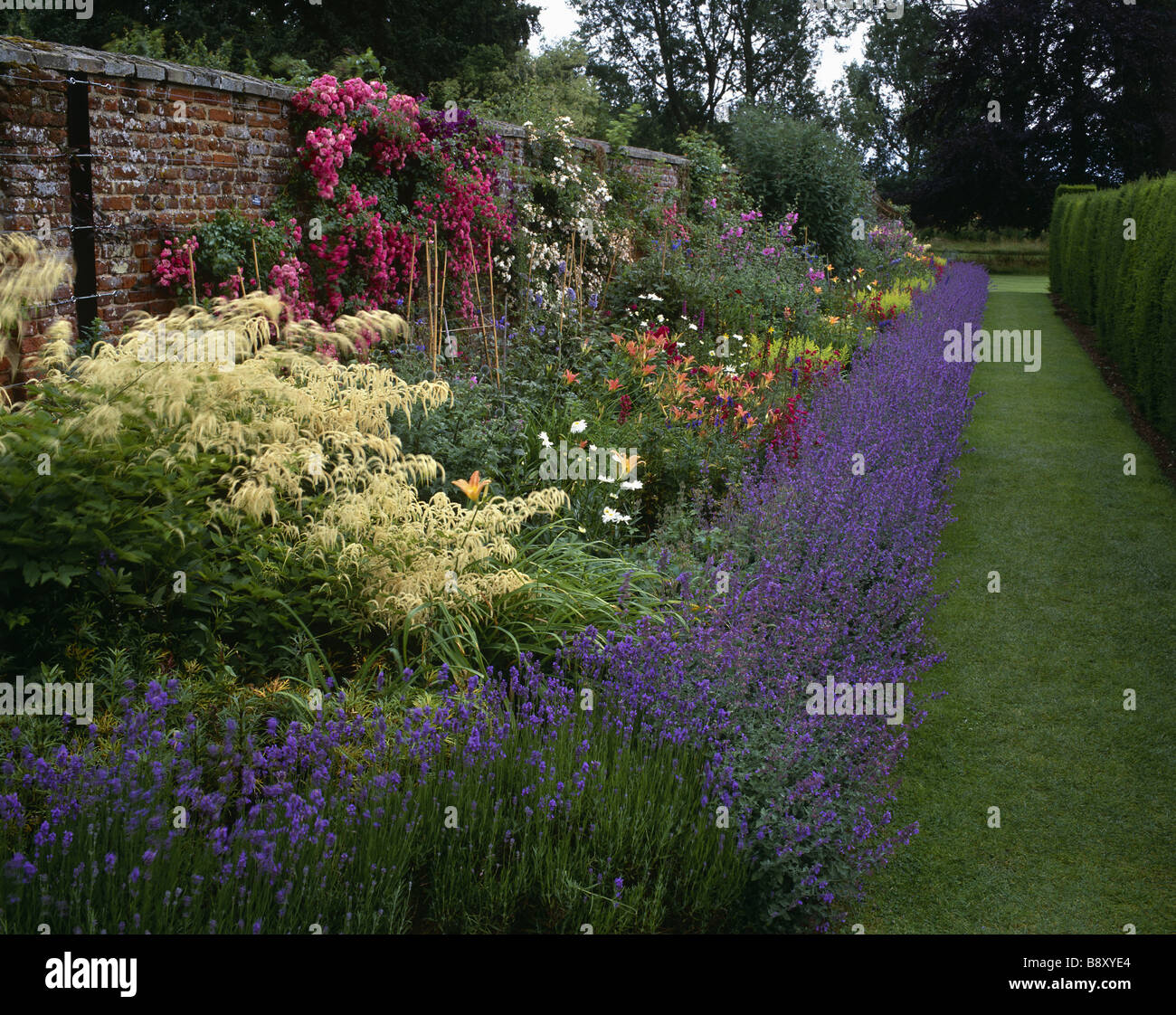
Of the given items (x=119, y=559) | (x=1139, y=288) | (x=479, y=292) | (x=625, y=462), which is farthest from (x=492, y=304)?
(x=1139, y=288)

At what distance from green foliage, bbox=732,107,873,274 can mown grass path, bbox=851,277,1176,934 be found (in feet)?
25.9

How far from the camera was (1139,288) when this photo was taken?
10422 millimetres

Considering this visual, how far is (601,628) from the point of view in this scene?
387cm

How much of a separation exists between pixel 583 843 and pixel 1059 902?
167 centimetres

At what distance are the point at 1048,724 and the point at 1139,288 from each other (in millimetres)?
7988

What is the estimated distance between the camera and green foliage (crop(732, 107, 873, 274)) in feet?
49.8

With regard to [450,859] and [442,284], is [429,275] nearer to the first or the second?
[442,284]

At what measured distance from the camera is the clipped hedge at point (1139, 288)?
8.82 metres

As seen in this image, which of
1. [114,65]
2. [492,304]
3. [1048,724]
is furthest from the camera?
[492,304]

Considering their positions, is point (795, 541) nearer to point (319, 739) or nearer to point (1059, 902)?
point (1059, 902)

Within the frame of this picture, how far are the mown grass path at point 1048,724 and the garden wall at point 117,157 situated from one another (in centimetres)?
462

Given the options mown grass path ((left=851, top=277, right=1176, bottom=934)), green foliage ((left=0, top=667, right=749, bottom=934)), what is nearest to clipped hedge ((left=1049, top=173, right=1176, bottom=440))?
mown grass path ((left=851, top=277, right=1176, bottom=934))

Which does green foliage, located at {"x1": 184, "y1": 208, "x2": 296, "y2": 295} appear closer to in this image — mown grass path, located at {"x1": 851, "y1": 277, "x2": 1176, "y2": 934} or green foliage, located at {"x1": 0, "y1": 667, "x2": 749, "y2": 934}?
green foliage, located at {"x1": 0, "y1": 667, "x2": 749, "y2": 934}

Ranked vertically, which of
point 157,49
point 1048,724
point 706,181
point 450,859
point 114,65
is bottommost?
point 1048,724
